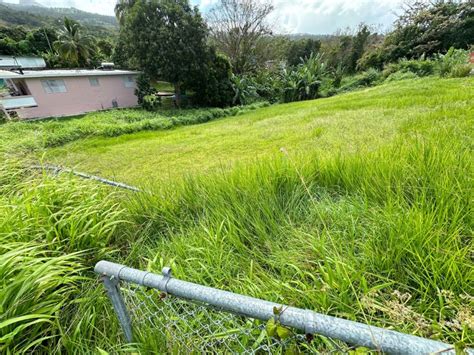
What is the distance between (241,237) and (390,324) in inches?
37.9

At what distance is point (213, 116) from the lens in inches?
690

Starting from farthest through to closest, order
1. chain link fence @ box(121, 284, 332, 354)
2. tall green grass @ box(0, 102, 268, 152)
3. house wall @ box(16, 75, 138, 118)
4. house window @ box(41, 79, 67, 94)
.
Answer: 1. house window @ box(41, 79, 67, 94)
2. house wall @ box(16, 75, 138, 118)
3. tall green grass @ box(0, 102, 268, 152)
4. chain link fence @ box(121, 284, 332, 354)

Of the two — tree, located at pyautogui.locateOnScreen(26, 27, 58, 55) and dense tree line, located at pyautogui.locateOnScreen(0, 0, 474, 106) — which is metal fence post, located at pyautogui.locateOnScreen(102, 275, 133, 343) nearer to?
dense tree line, located at pyautogui.locateOnScreen(0, 0, 474, 106)

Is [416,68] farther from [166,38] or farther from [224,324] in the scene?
[224,324]

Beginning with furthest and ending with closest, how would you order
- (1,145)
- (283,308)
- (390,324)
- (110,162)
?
(110,162), (1,145), (390,324), (283,308)

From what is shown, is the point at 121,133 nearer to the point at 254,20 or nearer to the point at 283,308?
the point at 283,308

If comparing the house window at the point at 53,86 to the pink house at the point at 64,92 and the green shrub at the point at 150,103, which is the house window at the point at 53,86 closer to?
the pink house at the point at 64,92

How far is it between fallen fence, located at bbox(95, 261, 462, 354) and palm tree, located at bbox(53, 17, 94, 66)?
39009mm

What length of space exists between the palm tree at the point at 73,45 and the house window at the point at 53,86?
16.7 m

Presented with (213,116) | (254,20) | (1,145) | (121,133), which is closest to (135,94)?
(213,116)

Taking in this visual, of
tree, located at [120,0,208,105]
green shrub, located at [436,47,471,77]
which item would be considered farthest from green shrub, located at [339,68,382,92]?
tree, located at [120,0,208,105]

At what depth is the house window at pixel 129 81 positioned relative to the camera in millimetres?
20828

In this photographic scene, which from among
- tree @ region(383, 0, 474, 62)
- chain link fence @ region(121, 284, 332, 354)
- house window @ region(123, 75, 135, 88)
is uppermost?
tree @ region(383, 0, 474, 62)

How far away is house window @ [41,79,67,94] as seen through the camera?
664 inches
